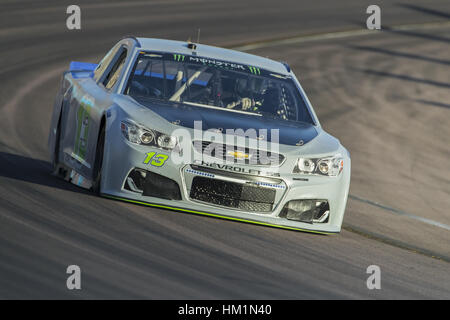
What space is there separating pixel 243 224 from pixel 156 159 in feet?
3.38

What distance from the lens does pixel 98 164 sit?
8383mm

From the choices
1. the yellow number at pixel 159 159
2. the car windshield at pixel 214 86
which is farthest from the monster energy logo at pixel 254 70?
the yellow number at pixel 159 159

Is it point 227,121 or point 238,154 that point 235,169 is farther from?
point 227,121

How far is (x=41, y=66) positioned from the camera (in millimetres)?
19562

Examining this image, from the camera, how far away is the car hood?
8234mm

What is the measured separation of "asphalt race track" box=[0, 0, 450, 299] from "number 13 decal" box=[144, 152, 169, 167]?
0.43 meters

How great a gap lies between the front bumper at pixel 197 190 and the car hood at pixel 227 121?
358mm

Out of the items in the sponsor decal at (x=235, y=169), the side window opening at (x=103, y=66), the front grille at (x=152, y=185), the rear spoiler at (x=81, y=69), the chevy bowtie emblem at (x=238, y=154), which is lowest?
the front grille at (x=152, y=185)

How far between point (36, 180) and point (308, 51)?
16.3m

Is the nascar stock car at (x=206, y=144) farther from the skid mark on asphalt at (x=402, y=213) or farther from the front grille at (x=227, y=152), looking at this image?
the skid mark on asphalt at (x=402, y=213)

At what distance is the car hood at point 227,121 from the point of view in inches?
324

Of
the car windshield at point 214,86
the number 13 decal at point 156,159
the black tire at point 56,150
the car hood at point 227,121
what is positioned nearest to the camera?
the number 13 decal at point 156,159

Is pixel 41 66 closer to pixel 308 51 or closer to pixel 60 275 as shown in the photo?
pixel 308 51

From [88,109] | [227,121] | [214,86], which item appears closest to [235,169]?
[227,121]
